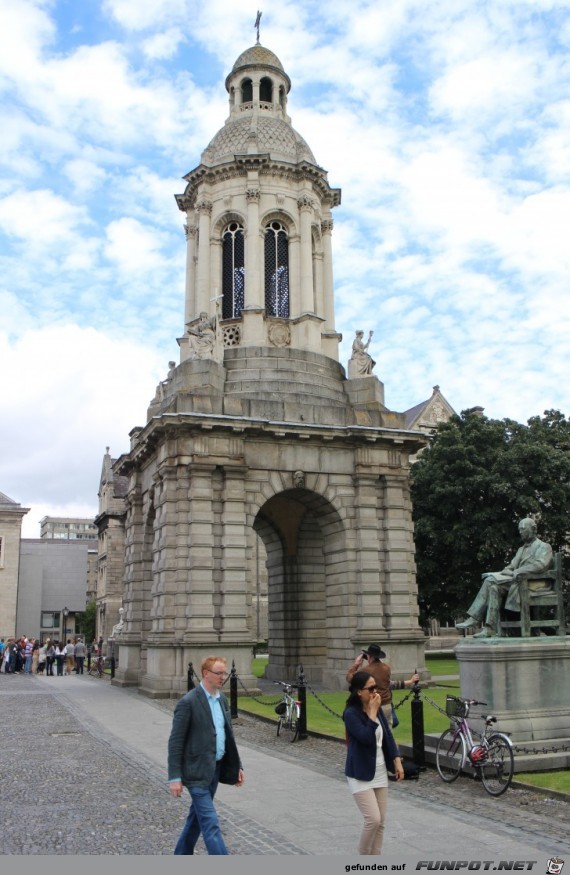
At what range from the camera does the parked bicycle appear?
35.5ft

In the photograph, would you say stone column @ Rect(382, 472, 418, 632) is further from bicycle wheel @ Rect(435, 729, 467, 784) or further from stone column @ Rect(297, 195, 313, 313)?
bicycle wheel @ Rect(435, 729, 467, 784)

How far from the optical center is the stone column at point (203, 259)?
30594 mm

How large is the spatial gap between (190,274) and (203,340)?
19.8 feet

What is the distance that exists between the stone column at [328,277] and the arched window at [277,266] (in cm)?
184

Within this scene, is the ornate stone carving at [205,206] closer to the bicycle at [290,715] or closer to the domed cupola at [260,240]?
the domed cupola at [260,240]

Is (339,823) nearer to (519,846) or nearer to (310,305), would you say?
(519,846)

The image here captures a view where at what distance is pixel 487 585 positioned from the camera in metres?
13.4

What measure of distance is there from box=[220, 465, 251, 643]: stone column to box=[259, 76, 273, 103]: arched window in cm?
1778

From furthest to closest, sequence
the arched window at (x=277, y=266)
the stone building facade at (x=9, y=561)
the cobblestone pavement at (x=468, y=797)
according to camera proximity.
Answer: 1. the stone building facade at (x=9, y=561)
2. the arched window at (x=277, y=266)
3. the cobblestone pavement at (x=468, y=797)

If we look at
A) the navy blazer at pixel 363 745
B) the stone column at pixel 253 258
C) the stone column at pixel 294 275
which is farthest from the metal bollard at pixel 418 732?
the stone column at pixel 294 275

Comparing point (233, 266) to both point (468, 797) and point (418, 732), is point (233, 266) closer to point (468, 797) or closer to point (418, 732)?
point (418, 732)

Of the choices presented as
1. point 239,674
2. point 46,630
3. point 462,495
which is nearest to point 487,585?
point 239,674

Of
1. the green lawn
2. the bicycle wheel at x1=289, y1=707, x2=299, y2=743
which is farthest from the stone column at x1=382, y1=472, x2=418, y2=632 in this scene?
the bicycle wheel at x1=289, y1=707, x2=299, y2=743

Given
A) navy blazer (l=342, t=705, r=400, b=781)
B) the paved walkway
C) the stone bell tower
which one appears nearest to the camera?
navy blazer (l=342, t=705, r=400, b=781)
